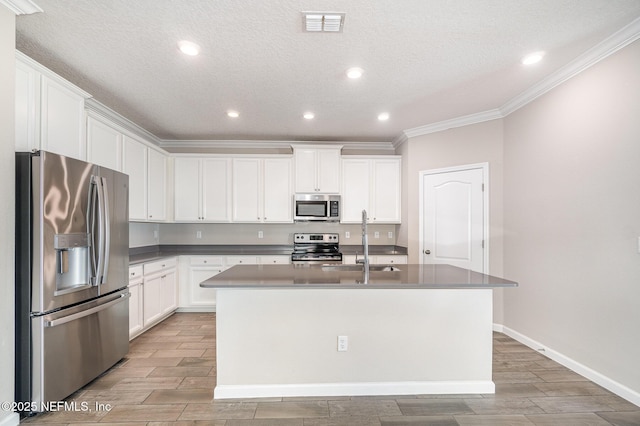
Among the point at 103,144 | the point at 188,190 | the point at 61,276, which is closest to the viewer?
the point at 61,276

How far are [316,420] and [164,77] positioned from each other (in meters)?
3.13

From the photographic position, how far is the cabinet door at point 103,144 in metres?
3.05

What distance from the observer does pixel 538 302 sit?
3.10 m

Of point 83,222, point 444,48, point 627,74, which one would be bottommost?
point 83,222

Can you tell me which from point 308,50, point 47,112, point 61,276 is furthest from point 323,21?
point 61,276

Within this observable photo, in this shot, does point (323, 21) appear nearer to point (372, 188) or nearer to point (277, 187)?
point (277, 187)

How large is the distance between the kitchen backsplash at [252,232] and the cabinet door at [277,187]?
381mm

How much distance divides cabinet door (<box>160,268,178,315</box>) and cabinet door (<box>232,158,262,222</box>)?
3.93ft

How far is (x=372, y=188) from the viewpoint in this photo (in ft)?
16.0

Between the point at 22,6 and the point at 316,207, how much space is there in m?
3.57

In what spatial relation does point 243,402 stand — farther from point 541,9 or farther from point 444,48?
point 541,9

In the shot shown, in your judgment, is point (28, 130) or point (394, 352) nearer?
point (28, 130)

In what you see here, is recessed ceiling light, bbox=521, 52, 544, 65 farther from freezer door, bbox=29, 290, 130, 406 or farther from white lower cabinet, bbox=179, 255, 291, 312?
freezer door, bbox=29, 290, 130, 406

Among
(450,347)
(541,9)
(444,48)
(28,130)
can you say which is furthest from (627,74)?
(28,130)
